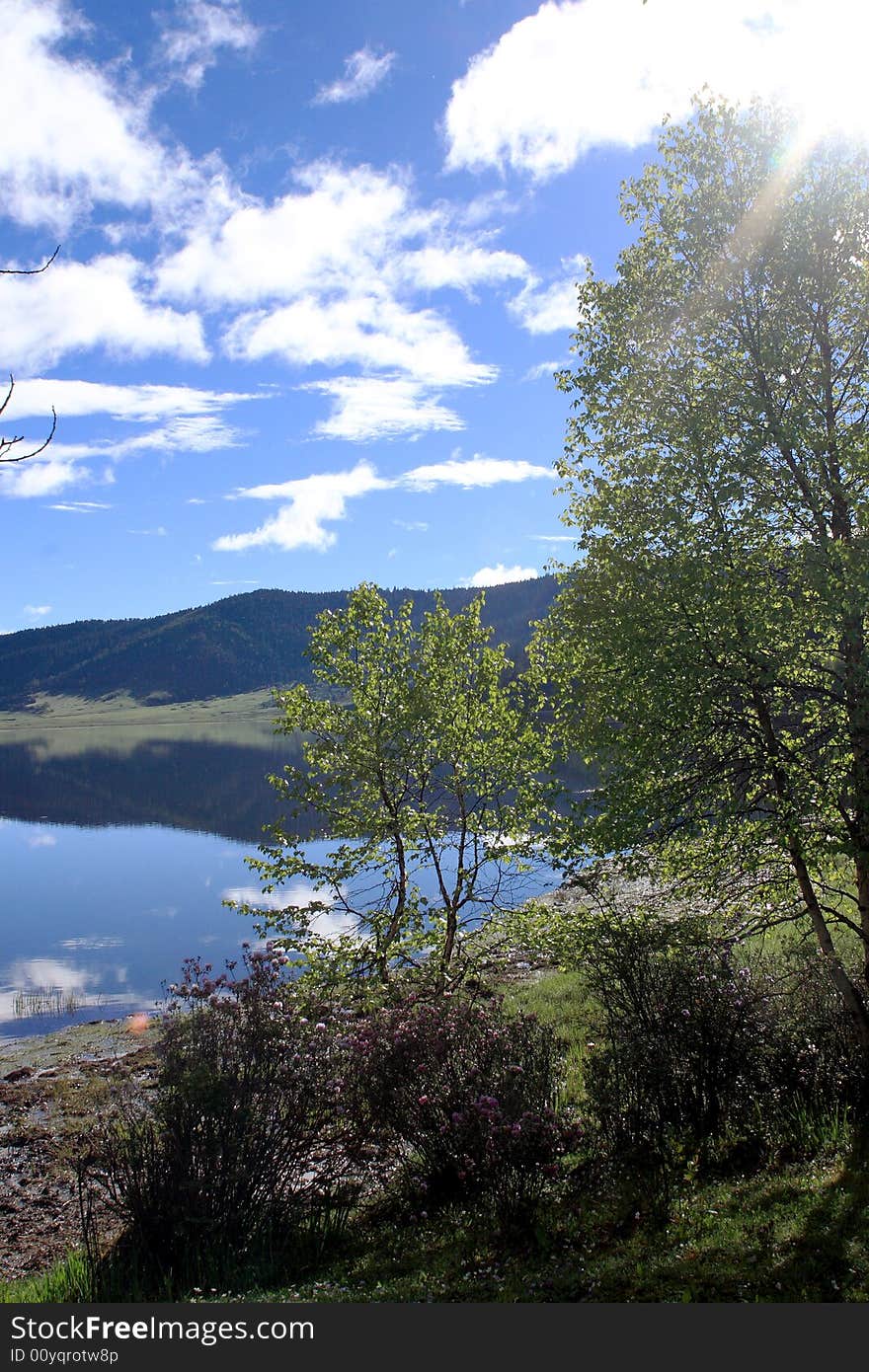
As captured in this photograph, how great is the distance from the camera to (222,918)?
45.3 m

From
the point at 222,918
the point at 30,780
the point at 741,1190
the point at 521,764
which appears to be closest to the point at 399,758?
the point at 521,764

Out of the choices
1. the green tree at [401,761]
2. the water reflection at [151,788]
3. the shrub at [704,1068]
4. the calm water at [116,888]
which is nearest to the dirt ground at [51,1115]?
the calm water at [116,888]

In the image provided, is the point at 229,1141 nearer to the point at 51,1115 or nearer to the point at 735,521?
the point at 735,521

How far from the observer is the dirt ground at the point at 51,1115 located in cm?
1389

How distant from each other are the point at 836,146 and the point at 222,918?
41.3 meters

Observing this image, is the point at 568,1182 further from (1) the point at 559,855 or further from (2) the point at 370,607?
(2) the point at 370,607

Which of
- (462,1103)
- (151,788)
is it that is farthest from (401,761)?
(151,788)

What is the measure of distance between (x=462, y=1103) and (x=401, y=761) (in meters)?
8.09

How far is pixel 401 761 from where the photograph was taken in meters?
18.2

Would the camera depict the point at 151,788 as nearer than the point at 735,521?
No

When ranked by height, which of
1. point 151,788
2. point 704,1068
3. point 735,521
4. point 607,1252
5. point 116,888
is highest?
point 735,521

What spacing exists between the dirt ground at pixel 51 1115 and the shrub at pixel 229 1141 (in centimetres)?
245

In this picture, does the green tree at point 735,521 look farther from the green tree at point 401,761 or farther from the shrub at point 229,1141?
the shrub at point 229,1141

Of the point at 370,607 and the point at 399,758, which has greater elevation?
the point at 370,607
